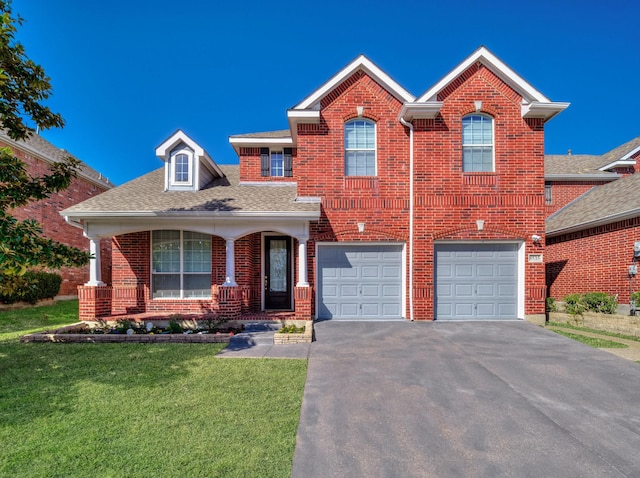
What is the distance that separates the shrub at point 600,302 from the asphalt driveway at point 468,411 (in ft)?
10.7

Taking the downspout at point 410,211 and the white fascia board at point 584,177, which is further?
the white fascia board at point 584,177

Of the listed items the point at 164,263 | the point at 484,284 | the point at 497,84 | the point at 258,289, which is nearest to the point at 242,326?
the point at 258,289

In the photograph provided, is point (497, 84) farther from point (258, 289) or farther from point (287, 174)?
point (258, 289)

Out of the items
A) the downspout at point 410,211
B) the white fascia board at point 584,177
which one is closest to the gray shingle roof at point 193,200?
the downspout at point 410,211

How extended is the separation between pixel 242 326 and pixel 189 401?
4432 millimetres

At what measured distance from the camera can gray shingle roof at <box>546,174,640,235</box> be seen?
964 cm

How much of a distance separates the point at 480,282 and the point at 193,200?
30.2 ft

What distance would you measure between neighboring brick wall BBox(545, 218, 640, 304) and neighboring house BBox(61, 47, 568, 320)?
2.18 m

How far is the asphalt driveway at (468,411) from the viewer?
3.13m

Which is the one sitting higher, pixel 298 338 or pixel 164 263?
pixel 164 263

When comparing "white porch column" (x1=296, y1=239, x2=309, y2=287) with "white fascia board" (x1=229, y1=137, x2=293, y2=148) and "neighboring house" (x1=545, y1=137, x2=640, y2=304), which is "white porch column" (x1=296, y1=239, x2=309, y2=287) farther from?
"neighboring house" (x1=545, y1=137, x2=640, y2=304)

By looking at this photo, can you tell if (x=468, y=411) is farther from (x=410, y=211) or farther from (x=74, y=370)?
(x=410, y=211)

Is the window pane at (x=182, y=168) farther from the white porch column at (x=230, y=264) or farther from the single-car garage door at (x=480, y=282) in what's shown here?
the single-car garage door at (x=480, y=282)

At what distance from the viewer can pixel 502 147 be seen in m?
9.88
